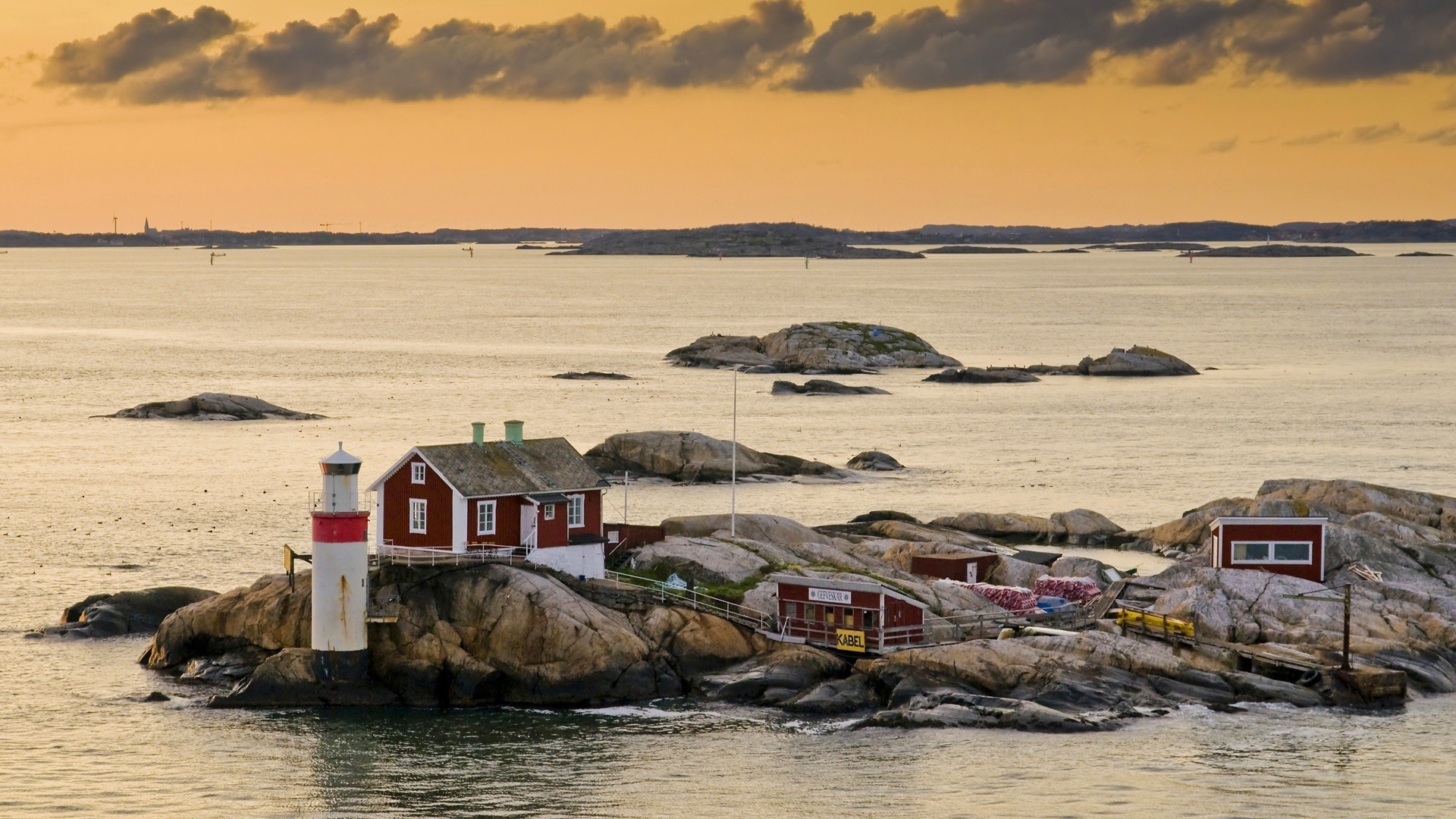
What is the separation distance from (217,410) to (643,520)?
50.8m

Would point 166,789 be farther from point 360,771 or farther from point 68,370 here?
point 68,370

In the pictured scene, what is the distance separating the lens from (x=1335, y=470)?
101562 mm

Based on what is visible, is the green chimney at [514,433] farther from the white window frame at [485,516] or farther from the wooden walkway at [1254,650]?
the wooden walkway at [1254,650]

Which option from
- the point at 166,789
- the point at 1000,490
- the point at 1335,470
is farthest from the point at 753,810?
the point at 1335,470

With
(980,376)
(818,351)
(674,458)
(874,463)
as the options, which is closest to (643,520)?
(674,458)

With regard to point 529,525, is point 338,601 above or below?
below

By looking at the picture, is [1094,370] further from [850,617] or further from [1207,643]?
[850,617]

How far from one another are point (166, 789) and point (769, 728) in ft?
47.5

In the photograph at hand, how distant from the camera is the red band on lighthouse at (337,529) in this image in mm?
51219

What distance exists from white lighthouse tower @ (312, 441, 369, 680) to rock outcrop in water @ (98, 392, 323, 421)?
7066 centimetres

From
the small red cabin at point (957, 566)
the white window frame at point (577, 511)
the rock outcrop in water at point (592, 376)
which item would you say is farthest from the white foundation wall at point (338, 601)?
the rock outcrop in water at point (592, 376)

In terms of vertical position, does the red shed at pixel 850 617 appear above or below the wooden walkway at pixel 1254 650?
above

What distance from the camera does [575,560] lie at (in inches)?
2168

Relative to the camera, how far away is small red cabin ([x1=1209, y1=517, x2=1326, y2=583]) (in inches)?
2330
